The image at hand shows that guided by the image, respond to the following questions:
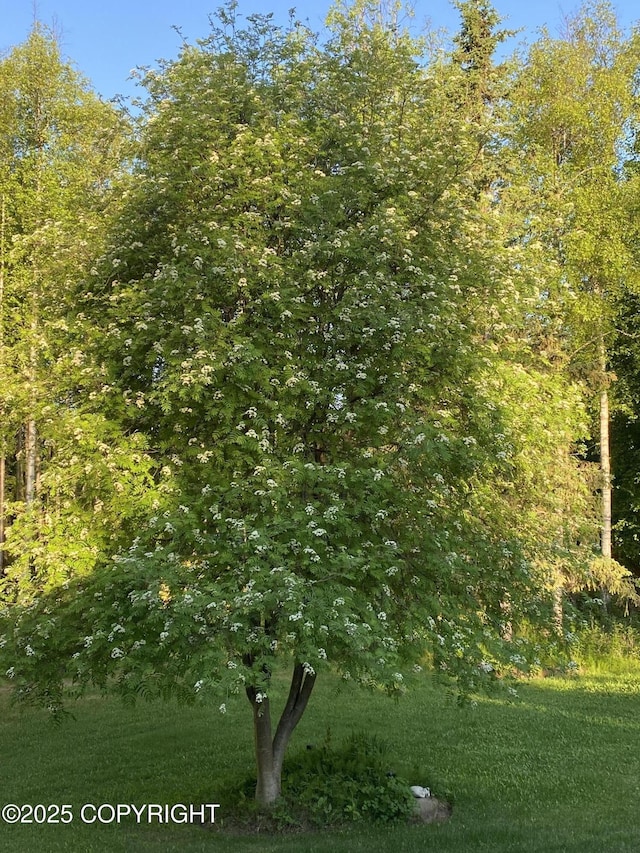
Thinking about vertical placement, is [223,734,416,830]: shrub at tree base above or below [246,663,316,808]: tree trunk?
below

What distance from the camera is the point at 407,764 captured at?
Answer: 11.0 metres

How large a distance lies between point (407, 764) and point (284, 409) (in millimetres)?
6288

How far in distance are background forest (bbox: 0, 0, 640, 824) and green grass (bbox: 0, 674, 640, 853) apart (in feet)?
3.43

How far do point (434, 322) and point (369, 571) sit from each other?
2831 millimetres

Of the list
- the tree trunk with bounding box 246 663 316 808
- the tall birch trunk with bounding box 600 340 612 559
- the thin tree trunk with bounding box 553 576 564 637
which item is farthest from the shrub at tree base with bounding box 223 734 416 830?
the tall birch trunk with bounding box 600 340 612 559

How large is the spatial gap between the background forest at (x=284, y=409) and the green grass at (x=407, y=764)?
41.2 inches

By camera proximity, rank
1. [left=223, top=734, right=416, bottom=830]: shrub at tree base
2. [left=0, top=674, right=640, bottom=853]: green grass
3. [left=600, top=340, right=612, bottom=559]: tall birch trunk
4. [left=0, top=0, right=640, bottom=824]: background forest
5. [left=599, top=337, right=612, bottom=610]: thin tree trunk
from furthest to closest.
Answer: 1. [left=599, top=337, right=612, bottom=610]: thin tree trunk
2. [left=600, top=340, right=612, bottom=559]: tall birch trunk
3. [left=223, top=734, right=416, bottom=830]: shrub at tree base
4. [left=0, top=674, right=640, bottom=853]: green grass
5. [left=0, top=0, right=640, bottom=824]: background forest

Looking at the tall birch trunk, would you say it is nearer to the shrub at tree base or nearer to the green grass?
the green grass

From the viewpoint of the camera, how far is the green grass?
819cm

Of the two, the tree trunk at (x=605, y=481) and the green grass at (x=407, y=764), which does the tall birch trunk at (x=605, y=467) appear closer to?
the tree trunk at (x=605, y=481)

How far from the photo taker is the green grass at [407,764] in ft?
26.9

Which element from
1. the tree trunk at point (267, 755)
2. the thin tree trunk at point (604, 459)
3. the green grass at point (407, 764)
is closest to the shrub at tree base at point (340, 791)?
the tree trunk at point (267, 755)

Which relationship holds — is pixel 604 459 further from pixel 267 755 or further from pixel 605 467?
pixel 267 755

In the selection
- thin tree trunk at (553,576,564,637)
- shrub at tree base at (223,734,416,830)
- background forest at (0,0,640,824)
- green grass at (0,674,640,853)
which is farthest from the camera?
thin tree trunk at (553,576,564,637)
